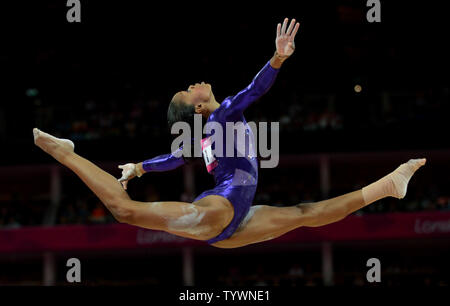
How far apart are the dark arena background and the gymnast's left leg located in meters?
8.43

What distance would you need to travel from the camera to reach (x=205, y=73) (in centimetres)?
1472

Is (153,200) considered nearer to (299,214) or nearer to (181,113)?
(181,113)

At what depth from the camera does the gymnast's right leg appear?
455cm

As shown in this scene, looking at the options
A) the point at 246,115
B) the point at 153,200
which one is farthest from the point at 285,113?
the point at 153,200

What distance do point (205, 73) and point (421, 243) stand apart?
7377 millimetres

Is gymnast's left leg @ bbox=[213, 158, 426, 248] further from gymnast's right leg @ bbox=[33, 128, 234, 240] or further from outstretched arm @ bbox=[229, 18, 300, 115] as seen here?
outstretched arm @ bbox=[229, 18, 300, 115]

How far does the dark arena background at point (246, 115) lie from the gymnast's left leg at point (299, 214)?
8.43 m

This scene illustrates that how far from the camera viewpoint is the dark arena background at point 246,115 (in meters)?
13.7

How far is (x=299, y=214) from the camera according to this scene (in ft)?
16.2

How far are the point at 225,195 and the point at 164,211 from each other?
52cm

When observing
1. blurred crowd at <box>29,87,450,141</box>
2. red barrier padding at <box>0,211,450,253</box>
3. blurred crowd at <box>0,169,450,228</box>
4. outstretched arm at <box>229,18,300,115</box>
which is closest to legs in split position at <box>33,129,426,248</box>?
outstretched arm at <box>229,18,300,115</box>

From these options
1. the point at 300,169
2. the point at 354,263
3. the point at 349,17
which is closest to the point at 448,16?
the point at 349,17

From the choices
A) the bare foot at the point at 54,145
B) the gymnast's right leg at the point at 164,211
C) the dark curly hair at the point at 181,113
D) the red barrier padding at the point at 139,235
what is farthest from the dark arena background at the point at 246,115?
the gymnast's right leg at the point at 164,211
